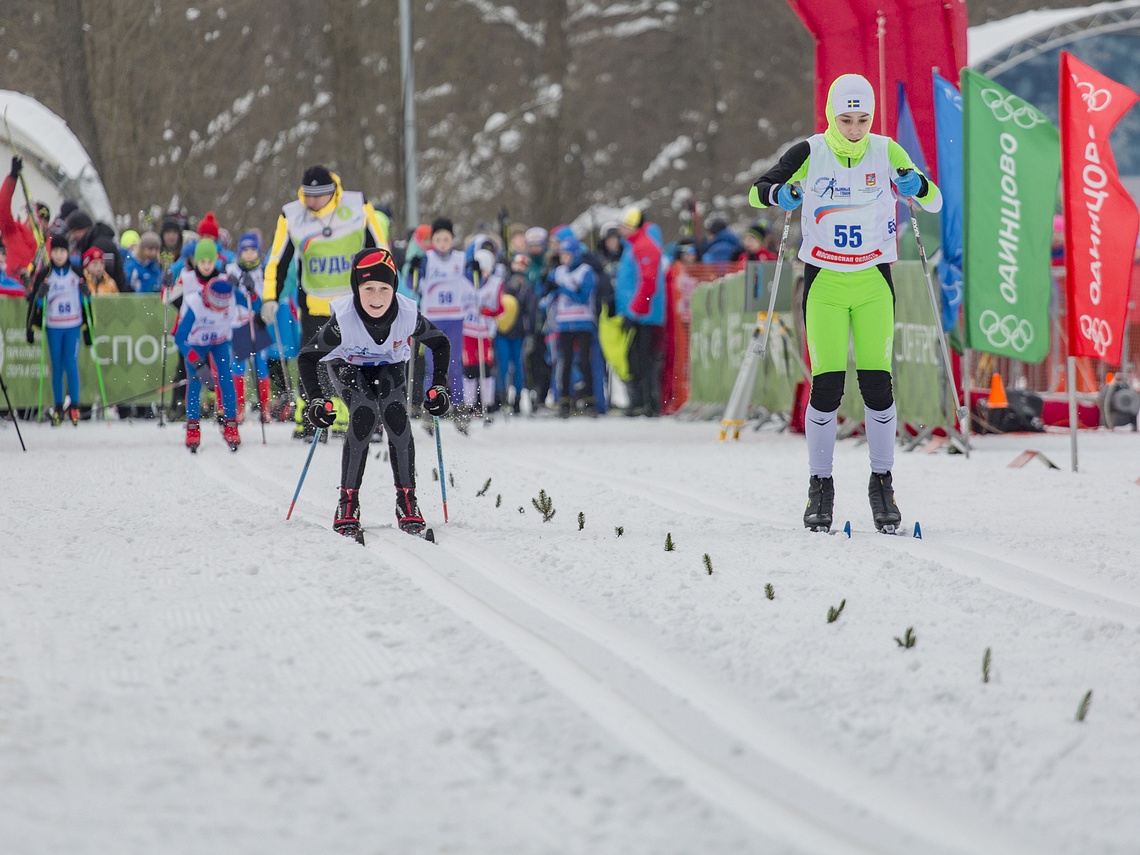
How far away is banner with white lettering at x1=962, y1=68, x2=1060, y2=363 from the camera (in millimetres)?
11406

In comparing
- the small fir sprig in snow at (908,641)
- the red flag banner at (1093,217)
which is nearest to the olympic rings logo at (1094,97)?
the red flag banner at (1093,217)

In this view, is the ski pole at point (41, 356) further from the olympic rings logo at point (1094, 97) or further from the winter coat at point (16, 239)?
the olympic rings logo at point (1094, 97)

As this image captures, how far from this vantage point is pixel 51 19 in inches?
991

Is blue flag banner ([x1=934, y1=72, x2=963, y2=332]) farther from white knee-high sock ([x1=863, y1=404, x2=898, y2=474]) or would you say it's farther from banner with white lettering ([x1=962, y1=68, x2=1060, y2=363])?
white knee-high sock ([x1=863, y1=404, x2=898, y2=474])

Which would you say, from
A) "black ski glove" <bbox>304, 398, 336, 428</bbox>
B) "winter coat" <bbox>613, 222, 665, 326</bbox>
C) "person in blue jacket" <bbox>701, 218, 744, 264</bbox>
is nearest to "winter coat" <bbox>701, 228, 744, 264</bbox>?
"person in blue jacket" <bbox>701, 218, 744, 264</bbox>

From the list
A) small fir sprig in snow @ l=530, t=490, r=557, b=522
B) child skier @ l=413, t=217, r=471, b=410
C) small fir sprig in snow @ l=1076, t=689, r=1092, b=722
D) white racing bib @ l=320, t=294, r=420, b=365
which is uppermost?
child skier @ l=413, t=217, r=471, b=410

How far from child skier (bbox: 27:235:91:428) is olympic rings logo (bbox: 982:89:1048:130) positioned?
863 cm

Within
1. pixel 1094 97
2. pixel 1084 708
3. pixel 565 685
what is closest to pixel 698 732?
pixel 565 685

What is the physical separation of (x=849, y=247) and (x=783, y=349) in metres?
7.12

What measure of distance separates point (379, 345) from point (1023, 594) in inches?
120

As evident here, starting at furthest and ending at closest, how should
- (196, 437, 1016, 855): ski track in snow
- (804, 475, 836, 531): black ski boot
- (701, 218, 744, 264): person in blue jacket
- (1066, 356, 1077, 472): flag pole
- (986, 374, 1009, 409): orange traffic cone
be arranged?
(701, 218, 744, 264): person in blue jacket → (986, 374, 1009, 409): orange traffic cone → (1066, 356, 1077, 472): flag pole → (804, 475, 836, 531): black ski boot → (196, 437, 1016, 855): ski track in snow

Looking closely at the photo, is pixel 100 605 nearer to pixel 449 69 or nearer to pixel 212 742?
pixel 212 742

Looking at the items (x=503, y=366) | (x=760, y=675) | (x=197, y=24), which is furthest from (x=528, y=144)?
(x=760, y=675)

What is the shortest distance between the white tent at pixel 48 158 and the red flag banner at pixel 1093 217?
1463cm
